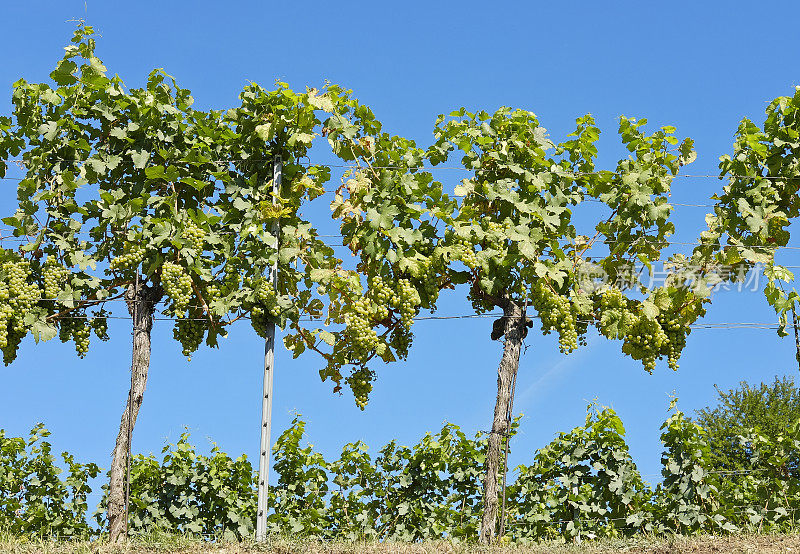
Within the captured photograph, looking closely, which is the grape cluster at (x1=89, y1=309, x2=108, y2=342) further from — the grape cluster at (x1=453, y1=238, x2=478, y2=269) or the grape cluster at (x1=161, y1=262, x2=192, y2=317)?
the grape cluster at (x1=453, y1=238, x2=478, y2=269)

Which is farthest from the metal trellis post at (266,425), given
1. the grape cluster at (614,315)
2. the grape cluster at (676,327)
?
the grape cluster at (676,327)

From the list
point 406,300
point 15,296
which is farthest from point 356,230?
point 15,296

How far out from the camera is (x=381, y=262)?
8.40 meters

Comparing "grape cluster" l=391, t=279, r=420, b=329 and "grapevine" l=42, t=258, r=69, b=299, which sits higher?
"grapevine" l=42, t=258, r=69, b=299

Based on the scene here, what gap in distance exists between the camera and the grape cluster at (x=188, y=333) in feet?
29.0

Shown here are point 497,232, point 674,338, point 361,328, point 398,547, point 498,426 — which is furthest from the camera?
point 674,338

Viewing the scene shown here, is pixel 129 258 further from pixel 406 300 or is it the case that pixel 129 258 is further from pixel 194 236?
pixel 406 300

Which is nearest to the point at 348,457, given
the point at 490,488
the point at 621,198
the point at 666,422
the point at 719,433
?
the point at 490,488

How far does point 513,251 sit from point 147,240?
3.85m

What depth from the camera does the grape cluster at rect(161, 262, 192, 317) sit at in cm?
837

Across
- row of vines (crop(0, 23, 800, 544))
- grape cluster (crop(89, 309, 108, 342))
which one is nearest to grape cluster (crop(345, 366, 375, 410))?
row of vines (crop(0, 23, 800, 544))

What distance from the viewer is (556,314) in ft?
26.9

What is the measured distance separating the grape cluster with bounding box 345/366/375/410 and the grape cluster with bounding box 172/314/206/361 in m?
1.77

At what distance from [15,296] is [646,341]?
264 inches
